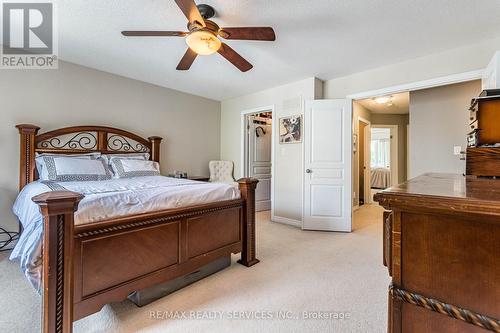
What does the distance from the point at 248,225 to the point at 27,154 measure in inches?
113

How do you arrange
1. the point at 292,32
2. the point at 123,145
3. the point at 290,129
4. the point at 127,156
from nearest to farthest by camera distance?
the point at 292,32
the point at 127,156
the point at 123,145
the point at 290,129

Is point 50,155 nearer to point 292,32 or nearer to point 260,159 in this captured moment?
point 292,32

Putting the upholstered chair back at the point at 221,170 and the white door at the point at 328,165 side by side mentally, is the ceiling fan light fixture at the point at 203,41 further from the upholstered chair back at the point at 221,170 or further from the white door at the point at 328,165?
the upholstered chair back at the point at 221,170

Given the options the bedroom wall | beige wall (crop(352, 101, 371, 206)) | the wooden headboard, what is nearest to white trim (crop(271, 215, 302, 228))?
the bedroom wall

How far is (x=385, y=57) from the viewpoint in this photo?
10.4 ft

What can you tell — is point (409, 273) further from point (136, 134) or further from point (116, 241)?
point (136, 134)

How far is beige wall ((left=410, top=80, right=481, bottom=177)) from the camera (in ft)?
11.3

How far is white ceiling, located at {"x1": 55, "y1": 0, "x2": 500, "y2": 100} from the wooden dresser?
2.06 meters

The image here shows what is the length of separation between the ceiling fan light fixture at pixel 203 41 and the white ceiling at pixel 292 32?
332mm

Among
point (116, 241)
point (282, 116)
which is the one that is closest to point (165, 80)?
point (282, 116)

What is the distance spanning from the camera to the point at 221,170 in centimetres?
519

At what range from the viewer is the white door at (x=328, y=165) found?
3732mm

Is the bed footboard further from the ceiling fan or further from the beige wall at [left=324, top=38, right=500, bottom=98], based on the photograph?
the beige wall at [left=324, top=38, right=500, bottom=98]

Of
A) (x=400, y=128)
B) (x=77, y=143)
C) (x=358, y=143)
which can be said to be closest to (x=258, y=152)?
(x=358, y=143)
